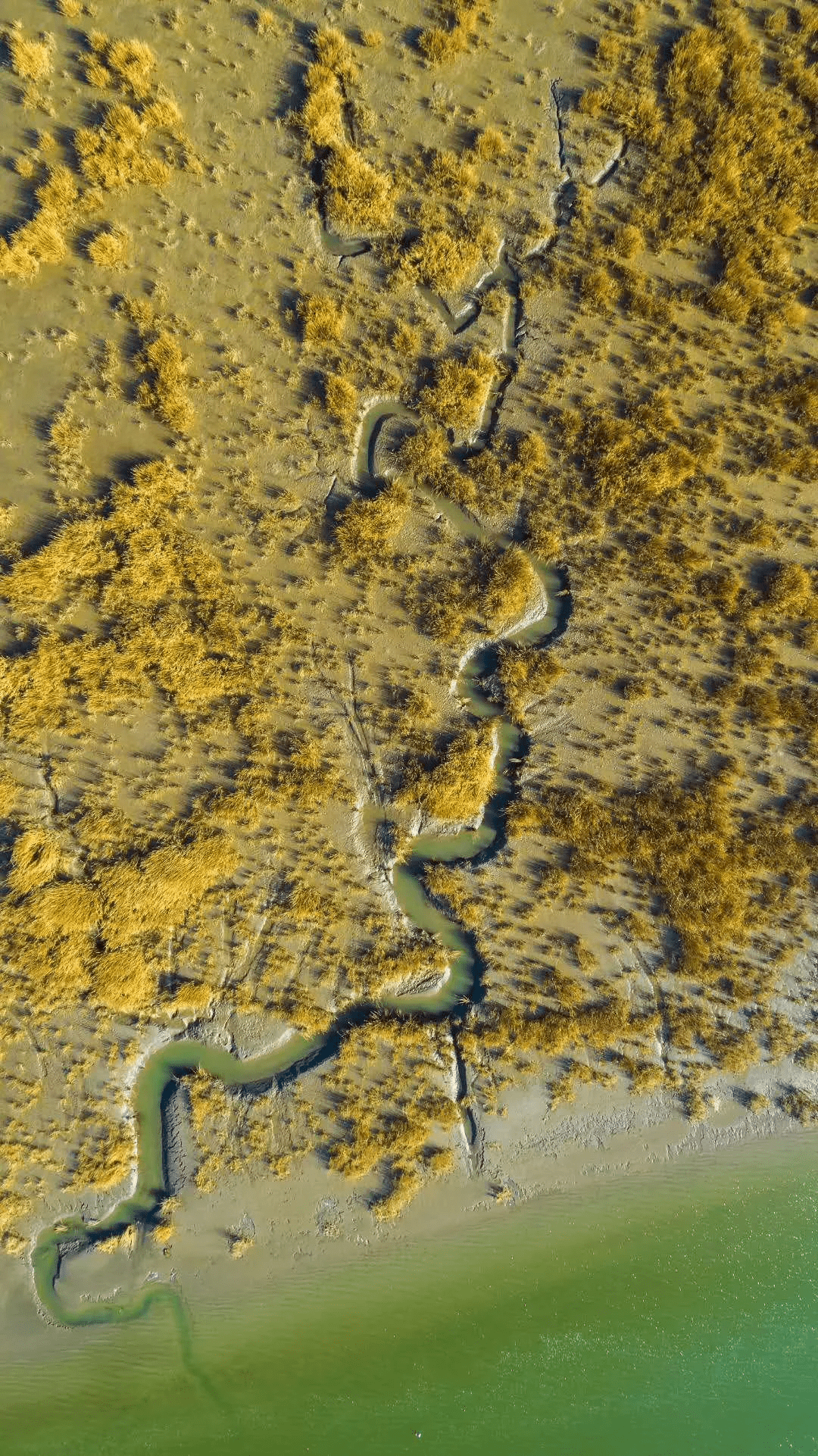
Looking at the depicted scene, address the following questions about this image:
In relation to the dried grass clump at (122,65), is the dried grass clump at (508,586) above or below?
below

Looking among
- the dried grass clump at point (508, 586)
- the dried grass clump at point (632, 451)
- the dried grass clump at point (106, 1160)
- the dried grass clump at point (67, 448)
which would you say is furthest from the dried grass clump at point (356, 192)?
the dried grass clump at point (106, 1160)

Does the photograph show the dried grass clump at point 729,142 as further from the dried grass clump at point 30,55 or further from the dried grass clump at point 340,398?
the dried grass clump at point 30,55

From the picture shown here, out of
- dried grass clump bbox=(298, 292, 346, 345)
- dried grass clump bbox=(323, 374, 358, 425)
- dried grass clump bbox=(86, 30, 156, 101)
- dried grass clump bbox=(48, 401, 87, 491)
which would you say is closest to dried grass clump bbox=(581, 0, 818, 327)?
dried grass clump bbox=(298, 292, 346, 345)

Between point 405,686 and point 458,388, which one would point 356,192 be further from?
point 405,686

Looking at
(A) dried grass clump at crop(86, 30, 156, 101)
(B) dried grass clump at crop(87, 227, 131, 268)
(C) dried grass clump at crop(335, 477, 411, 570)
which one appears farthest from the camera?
(C) dried grass clump at crop(335, 477, 411, 570)

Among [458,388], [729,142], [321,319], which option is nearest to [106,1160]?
[458,388]

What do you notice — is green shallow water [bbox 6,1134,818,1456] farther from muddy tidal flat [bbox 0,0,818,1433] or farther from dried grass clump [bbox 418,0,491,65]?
dried grass clump [bbox 418,0,491,65]
